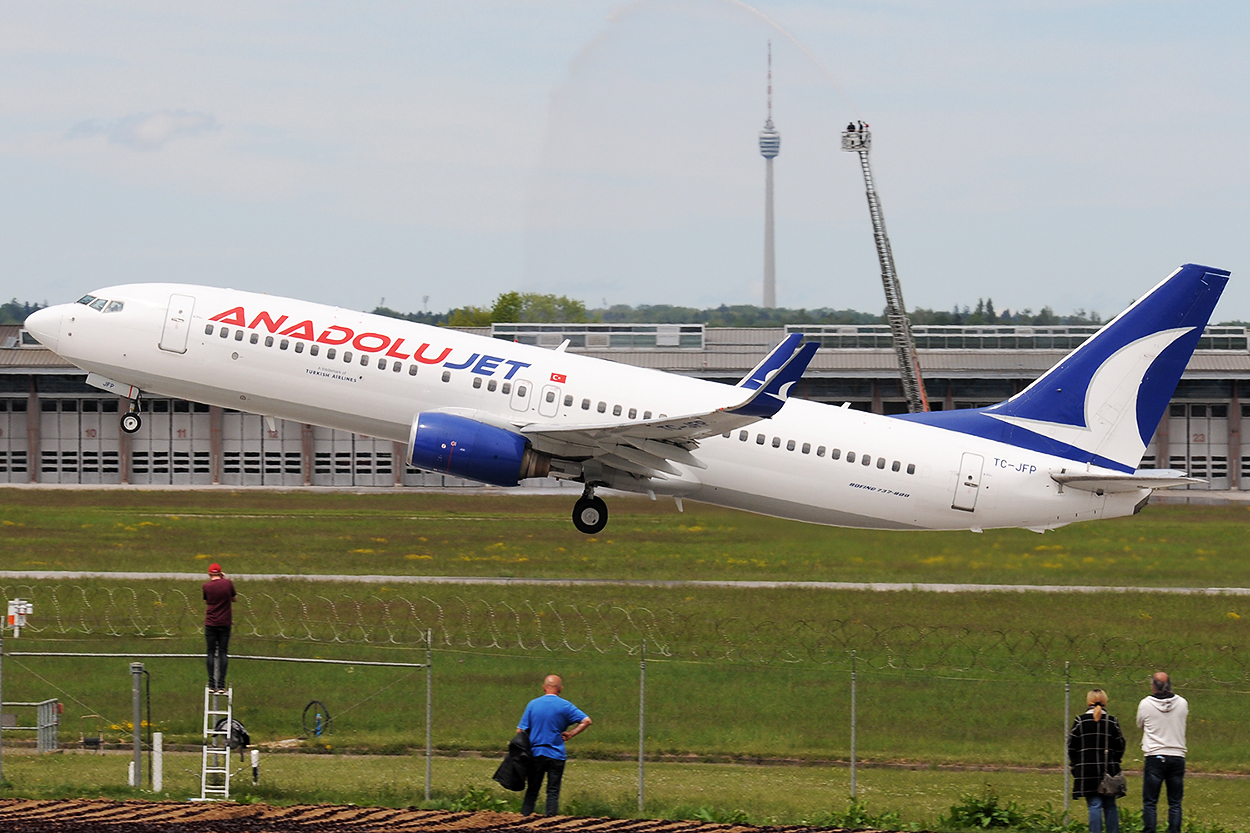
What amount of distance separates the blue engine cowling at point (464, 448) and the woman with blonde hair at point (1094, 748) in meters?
Result: 17.2

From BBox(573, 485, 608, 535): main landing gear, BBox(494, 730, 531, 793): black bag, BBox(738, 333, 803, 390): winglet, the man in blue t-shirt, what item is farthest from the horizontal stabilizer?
BBox(494, 730, 531, 793): black bag

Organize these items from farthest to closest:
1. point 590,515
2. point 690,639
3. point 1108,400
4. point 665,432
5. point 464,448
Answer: point 1108,400
point 590,515
point 690,639
point 665,432
point 464,448

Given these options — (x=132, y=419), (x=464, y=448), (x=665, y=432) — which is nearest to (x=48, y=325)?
(x=132, y=419)

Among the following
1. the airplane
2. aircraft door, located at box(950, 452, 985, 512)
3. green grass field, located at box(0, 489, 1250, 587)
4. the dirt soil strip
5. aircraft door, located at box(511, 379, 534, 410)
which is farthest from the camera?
green grass field, located at box(0, 489, 1250, 587)

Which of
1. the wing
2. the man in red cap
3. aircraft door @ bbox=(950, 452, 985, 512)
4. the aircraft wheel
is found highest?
the wing

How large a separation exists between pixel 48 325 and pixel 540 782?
2301cm

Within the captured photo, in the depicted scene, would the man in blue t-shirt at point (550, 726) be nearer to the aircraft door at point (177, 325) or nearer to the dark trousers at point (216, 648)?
the dark trousers at point (216, 648)

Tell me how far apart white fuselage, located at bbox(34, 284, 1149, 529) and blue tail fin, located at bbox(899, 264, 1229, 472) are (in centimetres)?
78

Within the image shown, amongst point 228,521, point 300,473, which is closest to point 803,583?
point 228,521

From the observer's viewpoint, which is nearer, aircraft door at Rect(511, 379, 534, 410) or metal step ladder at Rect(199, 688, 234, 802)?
metal step ladder at Rect(199, 688, 234, 802)

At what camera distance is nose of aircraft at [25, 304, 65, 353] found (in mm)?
36781

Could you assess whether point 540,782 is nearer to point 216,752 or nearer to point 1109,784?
point 216,752

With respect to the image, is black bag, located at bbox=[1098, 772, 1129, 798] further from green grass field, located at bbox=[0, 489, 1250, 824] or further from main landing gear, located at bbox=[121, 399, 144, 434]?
Result: main landing gear, located at bbox=[121, 399, 144, 434]

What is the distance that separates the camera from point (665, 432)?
1340 inches
